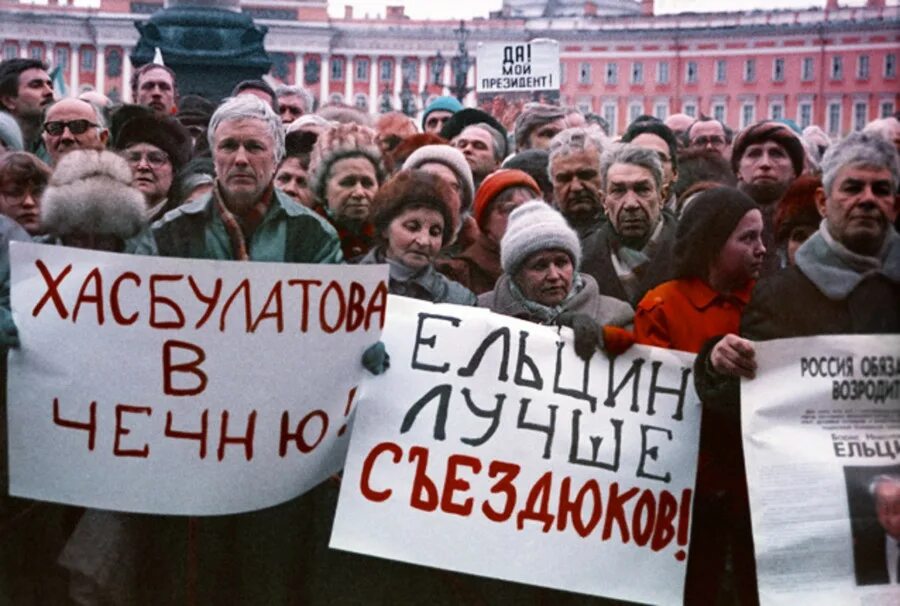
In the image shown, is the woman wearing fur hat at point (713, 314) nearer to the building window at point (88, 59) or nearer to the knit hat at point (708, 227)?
the knit hat at point (708, 227)

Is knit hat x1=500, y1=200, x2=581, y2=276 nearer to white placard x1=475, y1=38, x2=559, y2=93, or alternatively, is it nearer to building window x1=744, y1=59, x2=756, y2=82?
white placard x1=475, y1=38, x2=559, y2=93

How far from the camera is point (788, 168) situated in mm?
6191

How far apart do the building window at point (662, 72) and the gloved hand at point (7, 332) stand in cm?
6731

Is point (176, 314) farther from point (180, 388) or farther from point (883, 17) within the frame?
point (883, 17)

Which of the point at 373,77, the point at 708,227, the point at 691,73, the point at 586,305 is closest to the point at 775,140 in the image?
the point at 708,227

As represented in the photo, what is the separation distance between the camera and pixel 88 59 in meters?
67.7

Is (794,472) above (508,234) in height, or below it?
below

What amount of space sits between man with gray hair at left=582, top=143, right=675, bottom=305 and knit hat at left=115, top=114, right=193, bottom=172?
151cm

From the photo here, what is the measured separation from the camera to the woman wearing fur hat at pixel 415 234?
4.43m

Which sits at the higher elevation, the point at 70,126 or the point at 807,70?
the point at 807,70

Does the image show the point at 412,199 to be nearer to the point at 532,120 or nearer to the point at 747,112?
the point at 532,120

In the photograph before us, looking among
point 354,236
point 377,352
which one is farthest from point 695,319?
point 354,236

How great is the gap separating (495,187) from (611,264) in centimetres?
56

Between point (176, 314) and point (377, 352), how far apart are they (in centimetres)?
58
